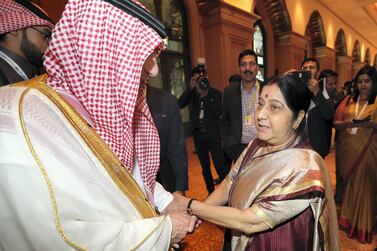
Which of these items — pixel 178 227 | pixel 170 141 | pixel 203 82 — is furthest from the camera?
pixel 203 82

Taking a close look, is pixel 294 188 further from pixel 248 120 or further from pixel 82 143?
pixel 248 120

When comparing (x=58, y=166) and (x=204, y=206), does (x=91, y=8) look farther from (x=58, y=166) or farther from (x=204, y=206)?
(x=204, y=206)

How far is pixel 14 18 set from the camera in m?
1.61

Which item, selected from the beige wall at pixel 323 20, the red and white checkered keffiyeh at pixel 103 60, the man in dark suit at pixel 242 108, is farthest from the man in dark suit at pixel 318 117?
the beige wall at pixel 323 20

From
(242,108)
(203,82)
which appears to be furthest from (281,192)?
(203,82)

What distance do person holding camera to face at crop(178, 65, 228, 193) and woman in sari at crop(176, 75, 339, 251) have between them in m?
1.94

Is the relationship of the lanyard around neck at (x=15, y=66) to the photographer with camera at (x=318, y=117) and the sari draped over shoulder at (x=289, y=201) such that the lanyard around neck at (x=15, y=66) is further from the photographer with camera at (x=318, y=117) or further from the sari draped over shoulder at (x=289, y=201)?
the photographer with camera at (x=318, y=117)

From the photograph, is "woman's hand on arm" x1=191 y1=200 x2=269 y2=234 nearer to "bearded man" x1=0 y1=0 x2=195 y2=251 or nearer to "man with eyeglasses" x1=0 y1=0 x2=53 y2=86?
"bearded man" x1=0 y1=0 x2=195 y2=251

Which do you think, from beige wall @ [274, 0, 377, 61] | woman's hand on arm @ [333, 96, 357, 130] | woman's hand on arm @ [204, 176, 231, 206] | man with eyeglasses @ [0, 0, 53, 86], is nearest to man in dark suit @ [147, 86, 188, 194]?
woman's hand on arm @ [204, 176, 231, 206]

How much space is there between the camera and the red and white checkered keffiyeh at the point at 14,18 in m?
1.59

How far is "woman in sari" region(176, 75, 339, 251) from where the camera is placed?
1.09 m

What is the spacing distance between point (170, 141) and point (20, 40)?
126cm

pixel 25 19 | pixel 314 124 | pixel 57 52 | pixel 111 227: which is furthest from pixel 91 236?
pixel 314 124

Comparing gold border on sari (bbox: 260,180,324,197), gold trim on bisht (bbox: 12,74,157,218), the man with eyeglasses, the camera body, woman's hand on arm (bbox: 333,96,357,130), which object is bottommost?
gold border on sari (bbox: 260,180,324,197)
